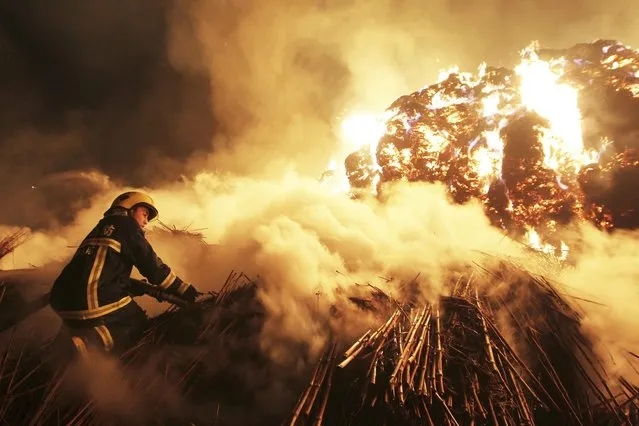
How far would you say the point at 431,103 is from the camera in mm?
19047

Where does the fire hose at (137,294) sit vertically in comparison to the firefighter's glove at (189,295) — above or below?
below

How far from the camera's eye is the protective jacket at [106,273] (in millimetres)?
3951

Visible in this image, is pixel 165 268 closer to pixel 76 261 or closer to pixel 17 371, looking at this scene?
pixel 76 261

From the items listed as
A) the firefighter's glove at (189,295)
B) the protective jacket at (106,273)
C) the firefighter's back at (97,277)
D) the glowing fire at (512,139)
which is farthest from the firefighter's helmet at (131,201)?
the glowing fire at (512,139)

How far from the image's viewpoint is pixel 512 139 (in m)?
15.2

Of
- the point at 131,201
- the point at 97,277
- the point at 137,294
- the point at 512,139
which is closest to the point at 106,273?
the point at 97,277

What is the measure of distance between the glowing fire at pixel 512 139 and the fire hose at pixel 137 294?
11.6 metres

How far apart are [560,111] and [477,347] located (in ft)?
48.3

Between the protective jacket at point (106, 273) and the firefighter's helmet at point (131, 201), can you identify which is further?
the firefighter's helmet at point (131, 201)

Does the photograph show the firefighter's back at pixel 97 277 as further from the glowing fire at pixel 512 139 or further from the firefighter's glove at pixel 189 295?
the glowing fire at pixel 512 139

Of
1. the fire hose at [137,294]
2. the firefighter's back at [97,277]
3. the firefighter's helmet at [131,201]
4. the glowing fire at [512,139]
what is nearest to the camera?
the firefighter's back at [97,277]

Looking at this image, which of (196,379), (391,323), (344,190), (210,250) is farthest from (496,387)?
(344,190)

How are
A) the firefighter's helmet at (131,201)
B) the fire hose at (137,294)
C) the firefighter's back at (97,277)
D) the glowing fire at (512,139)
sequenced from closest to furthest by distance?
1. the firefighter's back at (97,277)
2. the fire hose at (137,294)
3. the firefighter's helmet at (131,201)
4. the glowing fire at (512,139)

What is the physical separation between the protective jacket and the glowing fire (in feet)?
39.2
